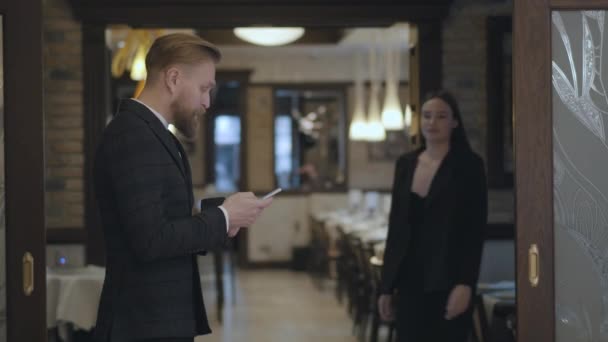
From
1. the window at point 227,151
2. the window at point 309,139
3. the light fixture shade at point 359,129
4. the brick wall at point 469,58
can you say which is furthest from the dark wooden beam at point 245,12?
the window at point 227,151

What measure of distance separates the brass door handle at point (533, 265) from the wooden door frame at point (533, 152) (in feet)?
0.04

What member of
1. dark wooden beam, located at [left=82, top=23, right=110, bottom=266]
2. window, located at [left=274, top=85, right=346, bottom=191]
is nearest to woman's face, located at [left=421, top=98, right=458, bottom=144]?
dark wooden beam, located at [left=82, top=23, right=110, bottom=266]

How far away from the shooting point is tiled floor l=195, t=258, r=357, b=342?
7.71m

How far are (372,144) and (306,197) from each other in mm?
1306

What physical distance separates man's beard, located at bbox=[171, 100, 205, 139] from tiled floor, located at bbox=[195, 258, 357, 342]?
5.17m

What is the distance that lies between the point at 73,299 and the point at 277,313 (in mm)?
4183

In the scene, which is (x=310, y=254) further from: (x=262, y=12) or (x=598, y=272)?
(x=598, y=272)

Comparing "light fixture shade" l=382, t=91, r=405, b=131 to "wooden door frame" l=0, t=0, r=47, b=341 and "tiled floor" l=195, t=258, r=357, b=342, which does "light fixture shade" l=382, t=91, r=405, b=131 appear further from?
"wooden door frame" l=0, t=0, r=47, b=341

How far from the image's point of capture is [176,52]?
95.7 inches

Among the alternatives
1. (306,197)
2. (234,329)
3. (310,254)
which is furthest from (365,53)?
(234,329)

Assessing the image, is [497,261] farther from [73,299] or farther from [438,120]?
[73,299]

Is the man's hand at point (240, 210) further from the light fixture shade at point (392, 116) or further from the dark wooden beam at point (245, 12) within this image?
the light fixture shade at point (392, 116)

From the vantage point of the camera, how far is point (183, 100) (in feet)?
8.10

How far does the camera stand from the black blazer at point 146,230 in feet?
7.52
